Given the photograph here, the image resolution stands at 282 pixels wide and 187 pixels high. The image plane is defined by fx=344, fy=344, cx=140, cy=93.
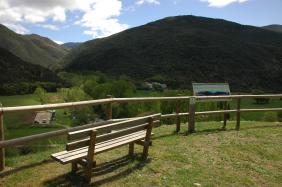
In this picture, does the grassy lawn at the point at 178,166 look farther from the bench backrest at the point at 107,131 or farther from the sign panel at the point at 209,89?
the sign panel at the point at 209,89

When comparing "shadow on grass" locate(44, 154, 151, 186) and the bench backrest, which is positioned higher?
the bench backrest

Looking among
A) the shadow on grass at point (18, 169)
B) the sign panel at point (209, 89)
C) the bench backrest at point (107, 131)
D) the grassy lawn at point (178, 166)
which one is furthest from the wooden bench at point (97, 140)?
the sign panel at point (209, 89)

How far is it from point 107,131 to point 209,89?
246 inches

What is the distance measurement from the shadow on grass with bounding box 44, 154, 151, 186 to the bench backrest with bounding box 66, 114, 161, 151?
2.11 feet

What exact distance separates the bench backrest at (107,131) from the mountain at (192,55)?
76939 mm

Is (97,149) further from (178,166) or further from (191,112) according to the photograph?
(191,112)

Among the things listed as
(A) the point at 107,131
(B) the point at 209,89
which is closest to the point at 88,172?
(A) the point at 107,131

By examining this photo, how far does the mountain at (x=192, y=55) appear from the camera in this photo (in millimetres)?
88562

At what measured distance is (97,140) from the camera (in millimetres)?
5598

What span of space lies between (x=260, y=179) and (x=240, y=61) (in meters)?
90.5

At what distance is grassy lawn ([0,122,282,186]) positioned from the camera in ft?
19.3

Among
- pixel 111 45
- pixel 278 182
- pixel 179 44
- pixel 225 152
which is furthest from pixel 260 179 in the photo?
pixel 111 45

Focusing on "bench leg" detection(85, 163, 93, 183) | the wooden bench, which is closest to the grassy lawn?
"bench leg" detection(85, 163, 93, 183)

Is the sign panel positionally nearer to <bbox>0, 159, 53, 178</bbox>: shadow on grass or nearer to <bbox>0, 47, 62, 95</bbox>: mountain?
<bbox>0, 159, 53, 178</bbox>: shadow on grass
